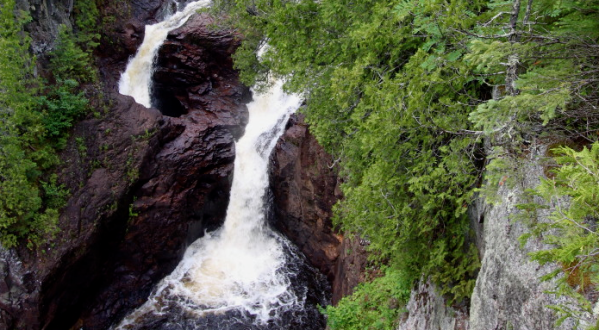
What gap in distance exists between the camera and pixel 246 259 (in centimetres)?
1353

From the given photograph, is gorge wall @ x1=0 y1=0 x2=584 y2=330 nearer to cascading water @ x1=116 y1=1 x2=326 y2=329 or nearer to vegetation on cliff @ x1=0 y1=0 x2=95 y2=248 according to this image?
vegetation on cliff @ x1=0 y1=0 x2=95 y2=248

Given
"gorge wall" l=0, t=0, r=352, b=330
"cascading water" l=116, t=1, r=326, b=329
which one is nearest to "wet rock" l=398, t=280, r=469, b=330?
"gorge wall" l=0, t=0, r=352, b=330

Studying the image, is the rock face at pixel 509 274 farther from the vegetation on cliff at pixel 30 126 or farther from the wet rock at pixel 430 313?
the vegetation on cliff at pixel 30 126

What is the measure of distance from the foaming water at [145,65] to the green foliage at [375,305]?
12644mm

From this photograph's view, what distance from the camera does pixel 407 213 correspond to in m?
4.66

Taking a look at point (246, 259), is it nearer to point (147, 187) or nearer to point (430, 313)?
point (147, 187)

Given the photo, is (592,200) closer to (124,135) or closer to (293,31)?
(293,31)

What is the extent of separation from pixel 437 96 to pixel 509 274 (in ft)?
7.50

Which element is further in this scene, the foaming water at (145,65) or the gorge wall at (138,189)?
the foaming water at (145,65)

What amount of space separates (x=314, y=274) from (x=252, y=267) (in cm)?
227

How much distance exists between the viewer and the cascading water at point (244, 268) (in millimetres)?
11055

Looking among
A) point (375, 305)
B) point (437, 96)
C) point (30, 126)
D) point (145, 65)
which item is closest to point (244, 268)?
point (375, 305)

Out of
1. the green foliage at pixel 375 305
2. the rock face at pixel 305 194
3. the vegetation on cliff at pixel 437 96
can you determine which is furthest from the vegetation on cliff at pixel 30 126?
the green foliage at pixel 375 305


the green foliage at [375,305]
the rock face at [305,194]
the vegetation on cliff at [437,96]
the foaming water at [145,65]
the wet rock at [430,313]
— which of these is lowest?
the wet rock at [430,313]
